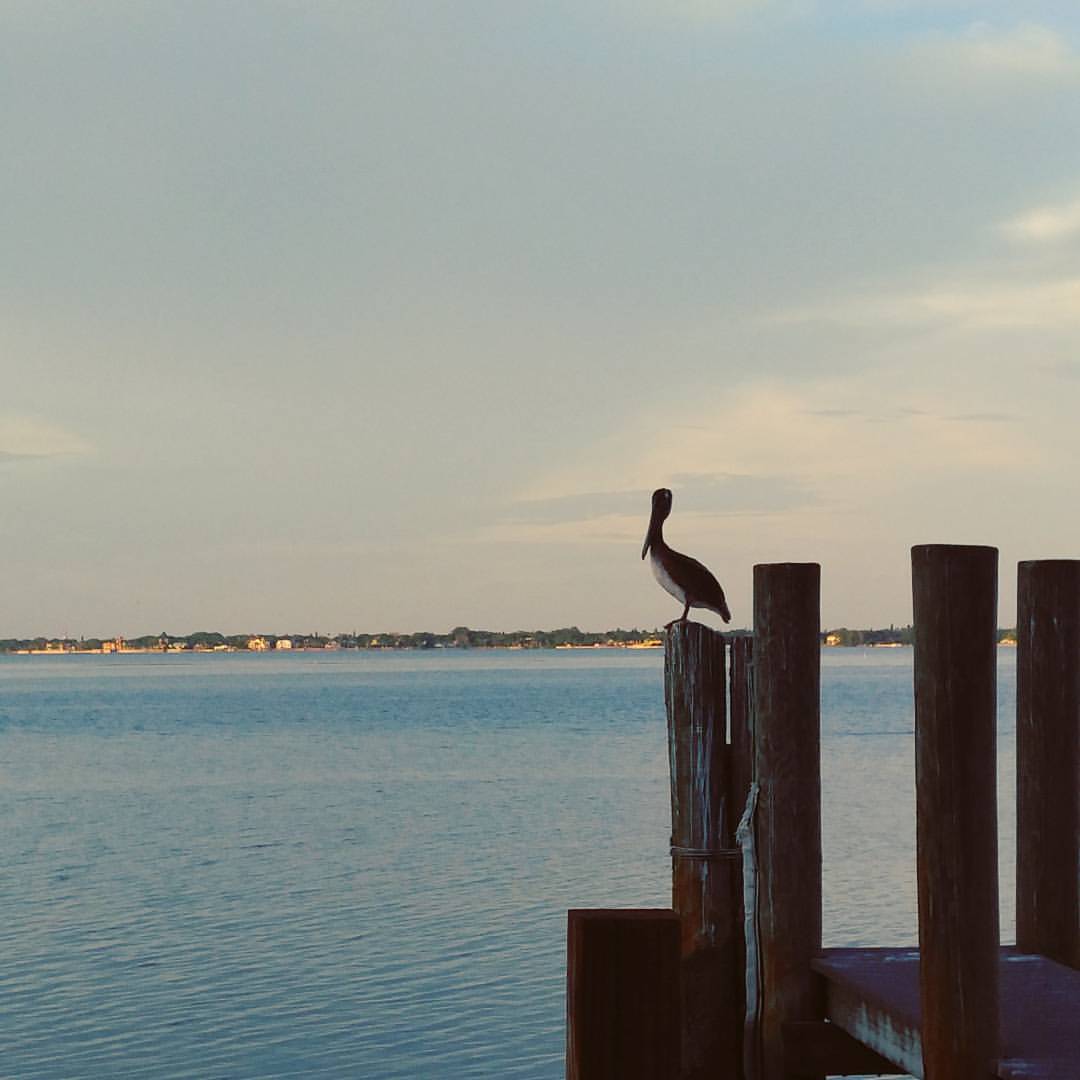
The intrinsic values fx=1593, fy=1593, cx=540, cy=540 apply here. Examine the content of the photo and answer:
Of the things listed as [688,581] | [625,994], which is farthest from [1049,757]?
[625,994]

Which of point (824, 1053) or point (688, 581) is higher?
point (688, 581)

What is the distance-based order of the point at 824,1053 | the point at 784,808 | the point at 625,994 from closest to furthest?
the point at 625,994
the point at 824,1053
the point at 784,808

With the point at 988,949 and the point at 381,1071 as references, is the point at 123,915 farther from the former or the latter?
the point at 988,949

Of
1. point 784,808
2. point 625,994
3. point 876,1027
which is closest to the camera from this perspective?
point 625,994

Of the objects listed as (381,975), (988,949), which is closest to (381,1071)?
(381,975)

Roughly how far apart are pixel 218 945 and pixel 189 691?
14744cm

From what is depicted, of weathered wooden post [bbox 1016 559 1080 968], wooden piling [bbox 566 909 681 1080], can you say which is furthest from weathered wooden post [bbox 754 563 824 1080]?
wooden piling [bbox 566 909 681 1080]

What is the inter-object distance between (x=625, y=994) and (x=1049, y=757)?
3.78 metres

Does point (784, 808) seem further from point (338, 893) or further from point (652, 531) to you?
point (338, 893)

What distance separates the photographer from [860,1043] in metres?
6.28

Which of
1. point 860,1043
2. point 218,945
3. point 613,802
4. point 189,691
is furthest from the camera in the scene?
point 189,691

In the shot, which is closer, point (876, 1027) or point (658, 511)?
point (876, 1027)

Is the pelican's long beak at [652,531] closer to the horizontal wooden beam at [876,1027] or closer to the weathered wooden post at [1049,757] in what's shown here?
the weathered wooden post at [1049,757]

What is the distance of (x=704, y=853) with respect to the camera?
22.2 feet
